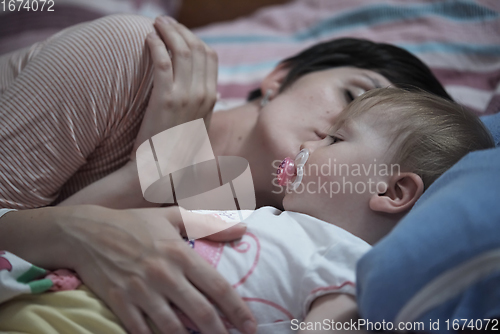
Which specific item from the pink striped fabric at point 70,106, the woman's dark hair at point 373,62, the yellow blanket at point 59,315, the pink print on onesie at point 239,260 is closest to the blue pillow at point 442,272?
the pink print on onesie at point 239,260

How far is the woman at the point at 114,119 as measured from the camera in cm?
71

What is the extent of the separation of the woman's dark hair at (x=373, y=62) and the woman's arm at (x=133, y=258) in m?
0.55

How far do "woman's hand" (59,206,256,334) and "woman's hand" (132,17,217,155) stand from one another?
0.89 ft

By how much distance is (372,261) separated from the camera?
1.73ft

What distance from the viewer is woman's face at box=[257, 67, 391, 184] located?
2.92 ft

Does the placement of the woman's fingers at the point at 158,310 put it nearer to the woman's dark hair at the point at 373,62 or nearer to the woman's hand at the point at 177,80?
the woman's hand at the point at 177,80

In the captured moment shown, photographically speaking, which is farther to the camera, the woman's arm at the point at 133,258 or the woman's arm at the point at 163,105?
the woman's arm at the point at 163,105

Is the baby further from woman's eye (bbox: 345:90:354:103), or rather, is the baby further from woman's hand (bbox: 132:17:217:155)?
woman's hand (bbox: 132:17:217:155)

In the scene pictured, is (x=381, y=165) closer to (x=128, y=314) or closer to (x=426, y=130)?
(x=426, y=130)

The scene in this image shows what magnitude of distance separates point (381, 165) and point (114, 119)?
546mm

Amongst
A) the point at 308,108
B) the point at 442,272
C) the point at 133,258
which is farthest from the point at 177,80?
the point at 442,272

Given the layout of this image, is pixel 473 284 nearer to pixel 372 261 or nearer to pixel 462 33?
pixel 372 261

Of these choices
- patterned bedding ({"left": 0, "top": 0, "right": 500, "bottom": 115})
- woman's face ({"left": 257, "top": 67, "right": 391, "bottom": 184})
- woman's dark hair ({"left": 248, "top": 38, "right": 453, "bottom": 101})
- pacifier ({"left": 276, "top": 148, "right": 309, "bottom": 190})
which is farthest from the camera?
patterned bedding ({"left": 0, "top": 0, "right": 500, "bottom": 115})

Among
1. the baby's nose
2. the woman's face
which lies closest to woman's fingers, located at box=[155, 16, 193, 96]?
the woman's face
